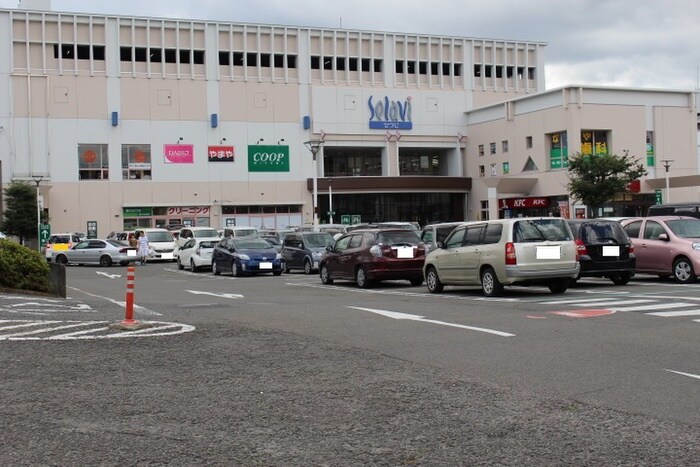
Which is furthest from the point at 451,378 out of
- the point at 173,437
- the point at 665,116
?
the point at 665,116

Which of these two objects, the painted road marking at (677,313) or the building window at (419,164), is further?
the building window at (419,164)

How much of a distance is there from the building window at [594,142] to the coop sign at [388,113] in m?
16.9

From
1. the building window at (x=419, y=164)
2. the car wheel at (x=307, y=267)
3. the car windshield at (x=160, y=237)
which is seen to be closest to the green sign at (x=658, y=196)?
the building window at (x=419, y=164)

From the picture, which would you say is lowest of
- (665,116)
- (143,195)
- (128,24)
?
(143,195)

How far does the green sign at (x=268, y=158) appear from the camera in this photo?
220 feet

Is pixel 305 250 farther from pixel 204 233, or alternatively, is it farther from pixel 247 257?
pixel 204 233

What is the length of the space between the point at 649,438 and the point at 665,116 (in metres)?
62.9

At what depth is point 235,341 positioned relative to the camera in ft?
34.3

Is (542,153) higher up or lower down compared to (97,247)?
higher up

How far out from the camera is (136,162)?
2510 inches

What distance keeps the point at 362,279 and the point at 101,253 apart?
2128 centimetres

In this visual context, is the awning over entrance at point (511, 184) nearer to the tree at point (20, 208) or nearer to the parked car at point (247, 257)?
the tree at point (20, 208)

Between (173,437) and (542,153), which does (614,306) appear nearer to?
(173,437)

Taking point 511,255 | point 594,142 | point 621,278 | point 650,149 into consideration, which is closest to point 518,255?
point 511,255
